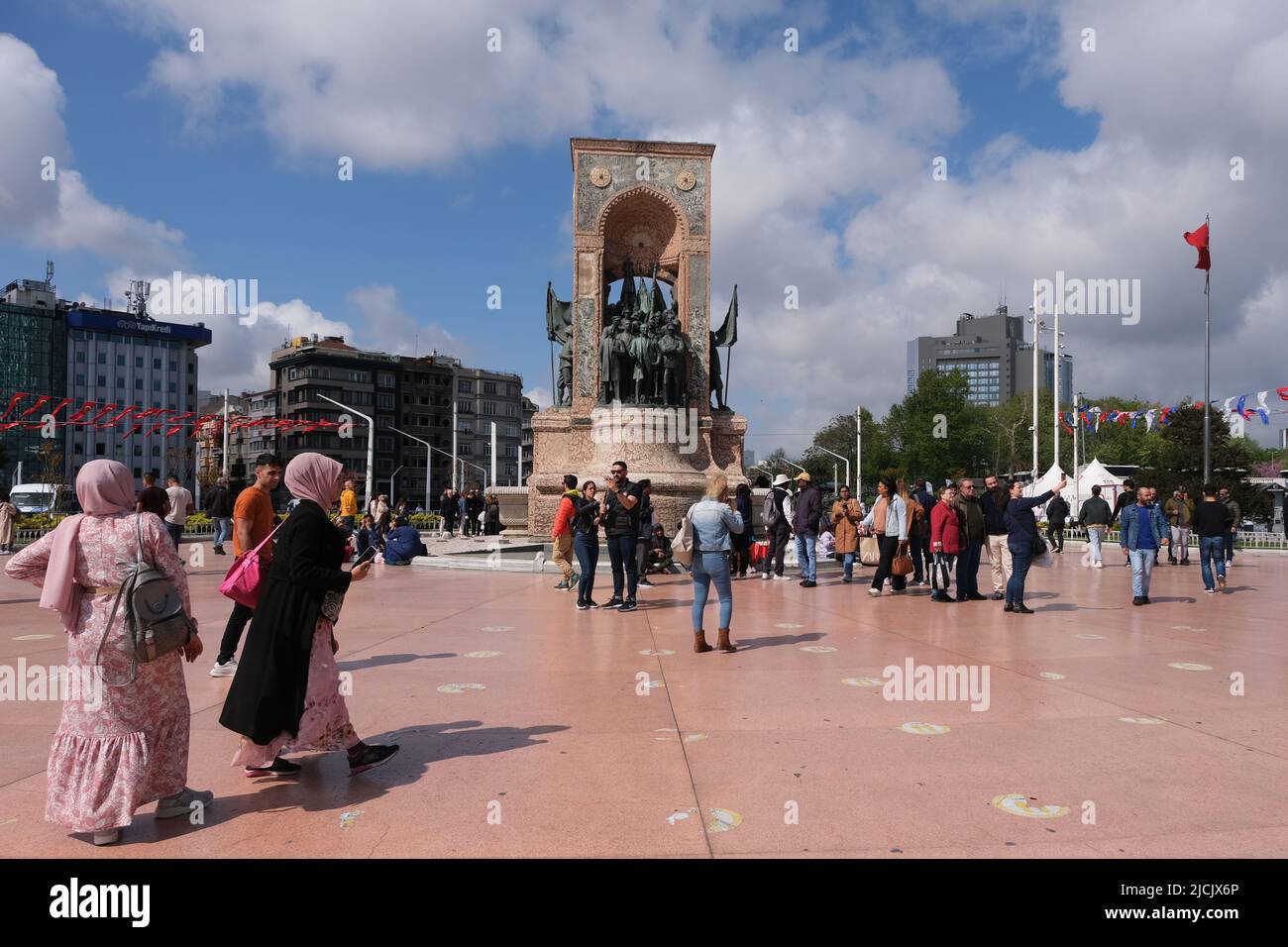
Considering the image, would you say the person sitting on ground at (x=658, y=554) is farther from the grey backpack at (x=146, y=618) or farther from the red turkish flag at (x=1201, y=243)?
the red turkish flag at (x=1201, y=243)

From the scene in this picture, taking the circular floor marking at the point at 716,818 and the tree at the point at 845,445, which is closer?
the circular floor marking at the point at 716,818

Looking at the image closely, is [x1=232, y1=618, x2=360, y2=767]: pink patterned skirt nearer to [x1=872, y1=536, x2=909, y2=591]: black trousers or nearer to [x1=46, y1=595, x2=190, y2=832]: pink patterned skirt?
[x1=46, y1=595, x2=190, y2=832]: pink patterned skirt

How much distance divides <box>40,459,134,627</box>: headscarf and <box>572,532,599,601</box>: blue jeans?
727 cm

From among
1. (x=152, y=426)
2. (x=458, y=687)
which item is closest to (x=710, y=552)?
(x=458, y=687)

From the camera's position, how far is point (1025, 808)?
4047 mm

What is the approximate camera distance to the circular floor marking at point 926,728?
5336 mm

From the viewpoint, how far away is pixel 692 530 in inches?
340

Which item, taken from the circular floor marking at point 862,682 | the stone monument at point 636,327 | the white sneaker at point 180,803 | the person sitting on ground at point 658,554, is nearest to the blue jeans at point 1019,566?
the circular floor marking at point 862,682

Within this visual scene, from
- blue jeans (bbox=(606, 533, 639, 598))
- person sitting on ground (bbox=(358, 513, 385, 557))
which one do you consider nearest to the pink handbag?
blue jeans (bbox=(606, 533, 639, 598))

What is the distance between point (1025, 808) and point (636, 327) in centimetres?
2041

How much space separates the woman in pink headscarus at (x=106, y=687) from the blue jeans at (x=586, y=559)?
23.5ft

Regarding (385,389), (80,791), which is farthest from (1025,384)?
(80,791)

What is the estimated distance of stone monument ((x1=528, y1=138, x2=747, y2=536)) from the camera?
2334cm

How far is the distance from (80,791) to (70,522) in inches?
44.9
